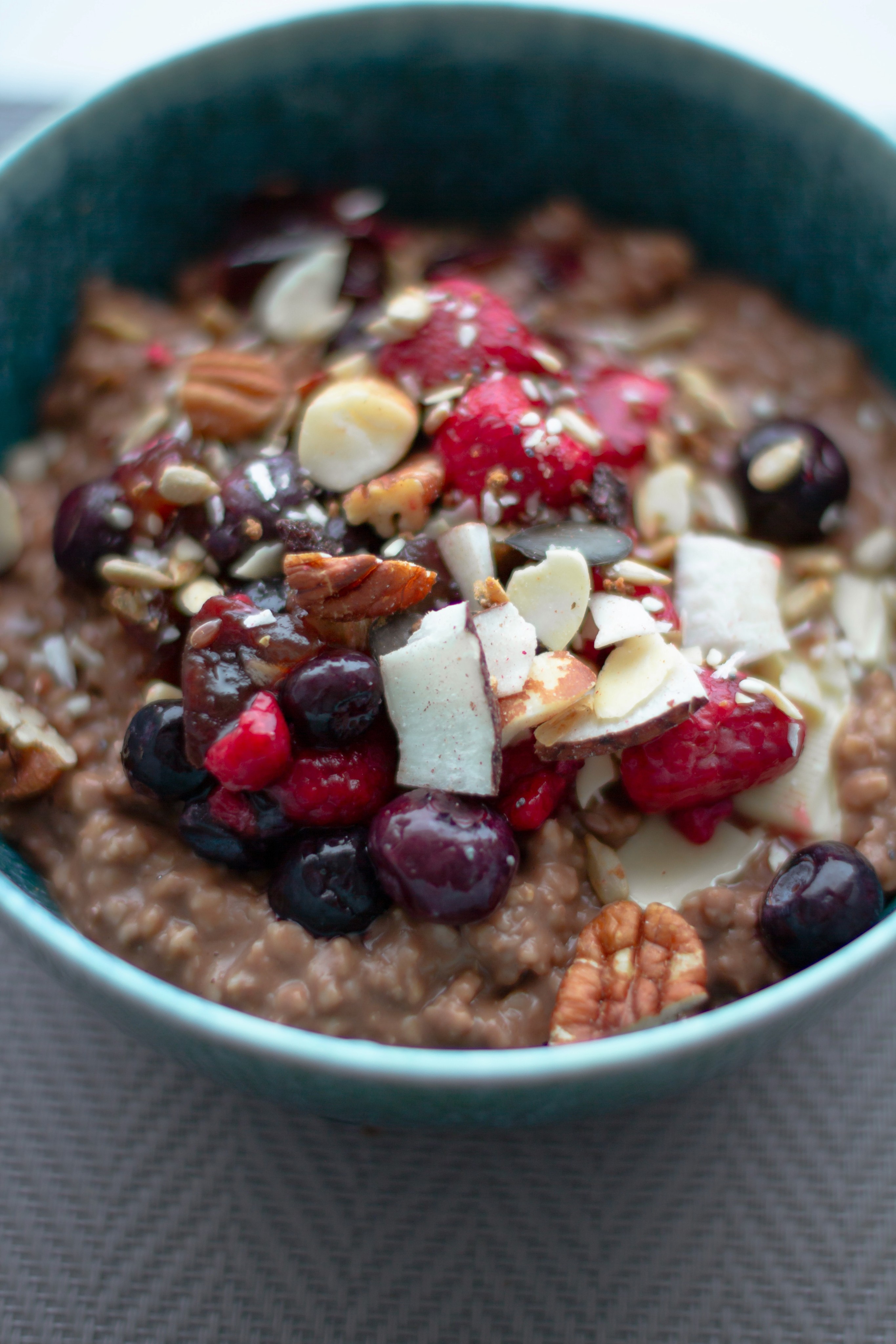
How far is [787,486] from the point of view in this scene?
1.61 m

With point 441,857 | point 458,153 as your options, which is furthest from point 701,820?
point 458,153

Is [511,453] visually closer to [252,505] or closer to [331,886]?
[252,505]

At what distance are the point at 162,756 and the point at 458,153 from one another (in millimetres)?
1288

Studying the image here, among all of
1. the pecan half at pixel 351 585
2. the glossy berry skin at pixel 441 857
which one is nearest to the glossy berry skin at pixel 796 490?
the pecan half at pixel 351 585

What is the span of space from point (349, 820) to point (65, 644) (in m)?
0.53

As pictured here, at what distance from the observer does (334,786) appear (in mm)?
1305

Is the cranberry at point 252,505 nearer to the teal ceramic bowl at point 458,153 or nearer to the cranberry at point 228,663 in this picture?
the cranberry at point 228,663

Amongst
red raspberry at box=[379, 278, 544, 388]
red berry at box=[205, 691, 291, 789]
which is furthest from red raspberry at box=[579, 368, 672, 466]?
red berry at box=[205, 691, 291, 789]

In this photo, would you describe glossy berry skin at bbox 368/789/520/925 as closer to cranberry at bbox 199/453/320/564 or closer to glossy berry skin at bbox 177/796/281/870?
glossy berry skin at bbox 177/796/281/870

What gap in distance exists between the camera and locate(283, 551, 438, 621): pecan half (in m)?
1.31

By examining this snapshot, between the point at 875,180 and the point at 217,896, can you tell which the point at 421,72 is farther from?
the point at 217,896

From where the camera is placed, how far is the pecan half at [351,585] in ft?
4.31

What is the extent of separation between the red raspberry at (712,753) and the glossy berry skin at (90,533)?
754mm

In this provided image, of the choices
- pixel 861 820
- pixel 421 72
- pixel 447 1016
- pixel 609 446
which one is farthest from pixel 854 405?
pixel 447 1016
